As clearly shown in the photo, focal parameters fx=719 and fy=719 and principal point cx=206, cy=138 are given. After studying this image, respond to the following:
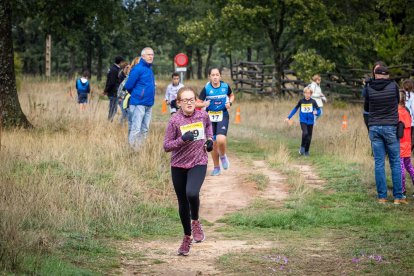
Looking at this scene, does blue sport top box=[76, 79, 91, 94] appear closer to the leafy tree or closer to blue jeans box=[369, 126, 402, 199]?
the leafy tree

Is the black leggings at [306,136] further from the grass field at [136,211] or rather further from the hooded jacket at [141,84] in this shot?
the hooded jacket at [141,84]

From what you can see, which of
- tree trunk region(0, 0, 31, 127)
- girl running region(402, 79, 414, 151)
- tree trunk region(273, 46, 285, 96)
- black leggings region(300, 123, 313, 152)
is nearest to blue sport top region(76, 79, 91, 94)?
tree trunk region(0, 0, 31, 127)

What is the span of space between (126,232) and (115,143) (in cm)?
506

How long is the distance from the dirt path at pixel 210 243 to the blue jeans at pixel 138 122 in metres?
1.78

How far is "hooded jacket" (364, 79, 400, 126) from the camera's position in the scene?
1082 cm

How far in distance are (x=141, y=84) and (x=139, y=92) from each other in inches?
6.3

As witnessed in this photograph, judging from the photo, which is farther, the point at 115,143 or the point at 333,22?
the point at 333,22

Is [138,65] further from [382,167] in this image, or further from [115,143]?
[382,167]

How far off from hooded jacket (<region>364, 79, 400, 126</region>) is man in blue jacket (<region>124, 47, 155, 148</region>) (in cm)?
465

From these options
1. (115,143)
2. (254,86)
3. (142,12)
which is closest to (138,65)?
(115,143)

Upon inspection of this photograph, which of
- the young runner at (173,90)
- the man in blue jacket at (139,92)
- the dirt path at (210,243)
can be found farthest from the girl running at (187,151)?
the young runner at (173,90)

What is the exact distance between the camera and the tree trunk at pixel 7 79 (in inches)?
630

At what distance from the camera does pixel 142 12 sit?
59062 mm

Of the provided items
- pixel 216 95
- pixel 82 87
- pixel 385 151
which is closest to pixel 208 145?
pixel 385 151
